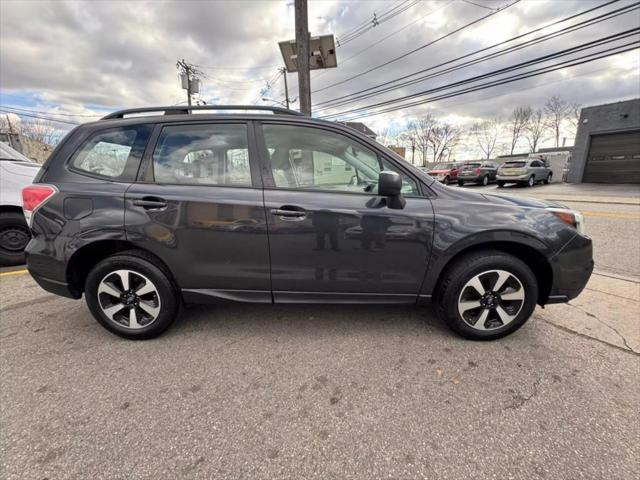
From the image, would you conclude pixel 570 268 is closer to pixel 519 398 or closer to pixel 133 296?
pixel 519 398

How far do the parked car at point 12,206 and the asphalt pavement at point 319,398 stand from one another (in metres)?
2.21

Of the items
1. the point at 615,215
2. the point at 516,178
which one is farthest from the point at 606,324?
the point at 516,178

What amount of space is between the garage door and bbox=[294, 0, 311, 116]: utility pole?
1951 centimetres

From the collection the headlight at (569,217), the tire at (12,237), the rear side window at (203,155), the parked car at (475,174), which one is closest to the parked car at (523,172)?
the parked car at (475,174)

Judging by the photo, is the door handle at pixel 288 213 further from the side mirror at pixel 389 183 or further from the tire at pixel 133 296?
the tire at pixel 133 296

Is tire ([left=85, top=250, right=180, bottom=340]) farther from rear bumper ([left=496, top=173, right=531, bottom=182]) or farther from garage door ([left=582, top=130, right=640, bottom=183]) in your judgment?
garage door ([left=582, top=130, right=640, bottom=183])

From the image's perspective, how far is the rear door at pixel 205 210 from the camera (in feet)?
7.63

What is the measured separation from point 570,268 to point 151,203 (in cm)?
333

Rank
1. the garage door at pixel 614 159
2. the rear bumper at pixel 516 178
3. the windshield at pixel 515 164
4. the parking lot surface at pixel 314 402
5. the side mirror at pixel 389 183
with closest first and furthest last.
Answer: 1. the parking lot surface at pixel 314 402
2. the side mirror at pixel 389 183
3. the garage door at pixel 614 159
4. the rear bumper at pixel 516 178
5. the windshield at pixel 515 164

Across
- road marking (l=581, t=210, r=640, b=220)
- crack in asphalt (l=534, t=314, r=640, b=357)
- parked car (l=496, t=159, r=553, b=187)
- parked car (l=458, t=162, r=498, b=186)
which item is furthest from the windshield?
crack in asphalt (l=534, t=314, r=640, b=357)

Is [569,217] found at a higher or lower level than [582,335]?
higher

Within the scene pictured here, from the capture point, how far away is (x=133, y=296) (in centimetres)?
252

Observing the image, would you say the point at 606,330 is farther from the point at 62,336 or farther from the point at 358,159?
the point at 62,336

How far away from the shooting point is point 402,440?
1696mm
